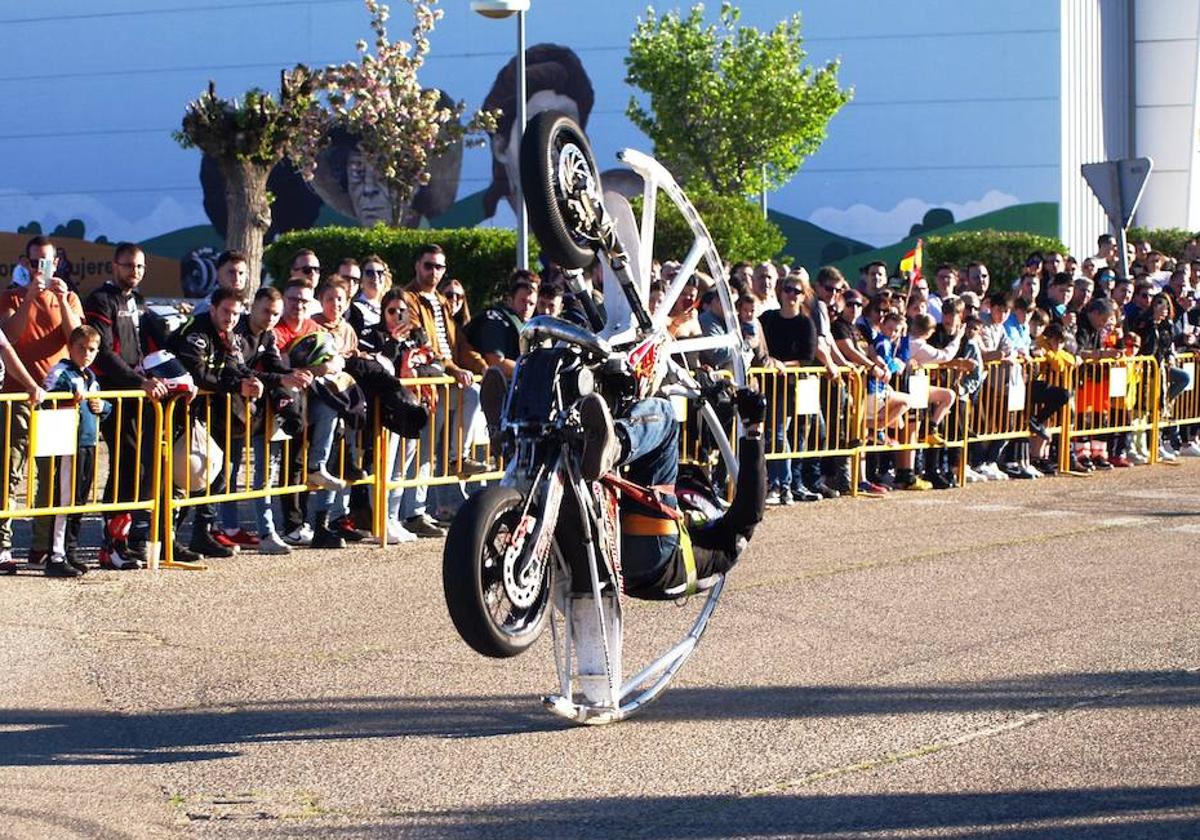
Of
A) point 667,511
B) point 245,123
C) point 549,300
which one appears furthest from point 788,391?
point 245,123

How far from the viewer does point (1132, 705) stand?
→ 7367mm

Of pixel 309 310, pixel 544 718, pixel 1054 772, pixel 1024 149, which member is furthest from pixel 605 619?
pixel 1024 149

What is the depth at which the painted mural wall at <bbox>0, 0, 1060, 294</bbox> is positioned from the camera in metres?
51.1

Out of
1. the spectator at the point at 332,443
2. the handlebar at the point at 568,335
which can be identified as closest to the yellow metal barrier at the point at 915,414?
the spectator at the point at 332,443

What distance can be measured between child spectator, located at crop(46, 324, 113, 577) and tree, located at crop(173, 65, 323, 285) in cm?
1640

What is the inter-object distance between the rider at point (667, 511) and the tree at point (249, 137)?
20.4 metres

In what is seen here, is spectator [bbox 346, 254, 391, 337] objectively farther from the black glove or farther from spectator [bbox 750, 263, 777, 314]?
the black glove

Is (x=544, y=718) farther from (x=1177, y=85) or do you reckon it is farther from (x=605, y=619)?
(x=1177, y=85)

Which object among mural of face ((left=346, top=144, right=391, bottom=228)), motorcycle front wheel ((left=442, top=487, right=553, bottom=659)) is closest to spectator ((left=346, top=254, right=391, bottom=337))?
motorcycle front wheel ((left=442, top=487, right=553, bottom=659))

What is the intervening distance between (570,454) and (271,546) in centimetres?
572

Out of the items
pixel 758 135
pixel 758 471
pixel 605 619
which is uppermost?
pixel 758 135

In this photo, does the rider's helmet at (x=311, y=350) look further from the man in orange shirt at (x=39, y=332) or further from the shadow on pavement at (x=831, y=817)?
the shadow on pavement at (x=831, y=817)

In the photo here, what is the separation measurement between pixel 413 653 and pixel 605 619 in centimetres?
177

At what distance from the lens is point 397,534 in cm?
1270
